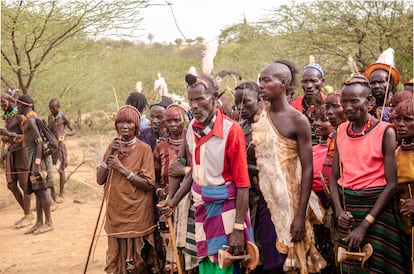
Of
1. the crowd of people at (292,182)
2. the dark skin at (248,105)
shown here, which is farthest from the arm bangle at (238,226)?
the dark skin at (248,105)

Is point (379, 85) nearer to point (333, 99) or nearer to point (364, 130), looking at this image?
point (333, 99)

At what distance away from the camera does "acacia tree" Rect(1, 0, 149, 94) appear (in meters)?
9.69

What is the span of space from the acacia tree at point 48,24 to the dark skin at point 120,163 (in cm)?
595

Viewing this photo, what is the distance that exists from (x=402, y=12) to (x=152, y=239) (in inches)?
344

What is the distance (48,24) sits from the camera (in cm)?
1006

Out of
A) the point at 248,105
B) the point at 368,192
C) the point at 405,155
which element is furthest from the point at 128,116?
the point at 405,155

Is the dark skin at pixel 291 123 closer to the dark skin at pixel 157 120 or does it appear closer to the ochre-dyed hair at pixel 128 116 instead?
the ochre-dyed hair at pixel 128 116

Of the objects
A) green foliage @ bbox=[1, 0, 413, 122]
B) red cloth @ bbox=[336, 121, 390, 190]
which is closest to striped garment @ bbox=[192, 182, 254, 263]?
red cloth @ bbox=[336, 121, 390, 190]

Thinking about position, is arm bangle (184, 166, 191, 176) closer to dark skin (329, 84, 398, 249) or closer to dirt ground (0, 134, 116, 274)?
dirt ground (0, 134, 116, 274)

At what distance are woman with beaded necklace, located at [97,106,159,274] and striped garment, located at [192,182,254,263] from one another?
3.83 ft

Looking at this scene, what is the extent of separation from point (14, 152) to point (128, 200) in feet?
13.9

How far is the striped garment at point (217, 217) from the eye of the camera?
3.42m

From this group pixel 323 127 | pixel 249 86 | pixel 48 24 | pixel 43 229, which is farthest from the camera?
pixel 48 24

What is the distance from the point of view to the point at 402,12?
11.2m
